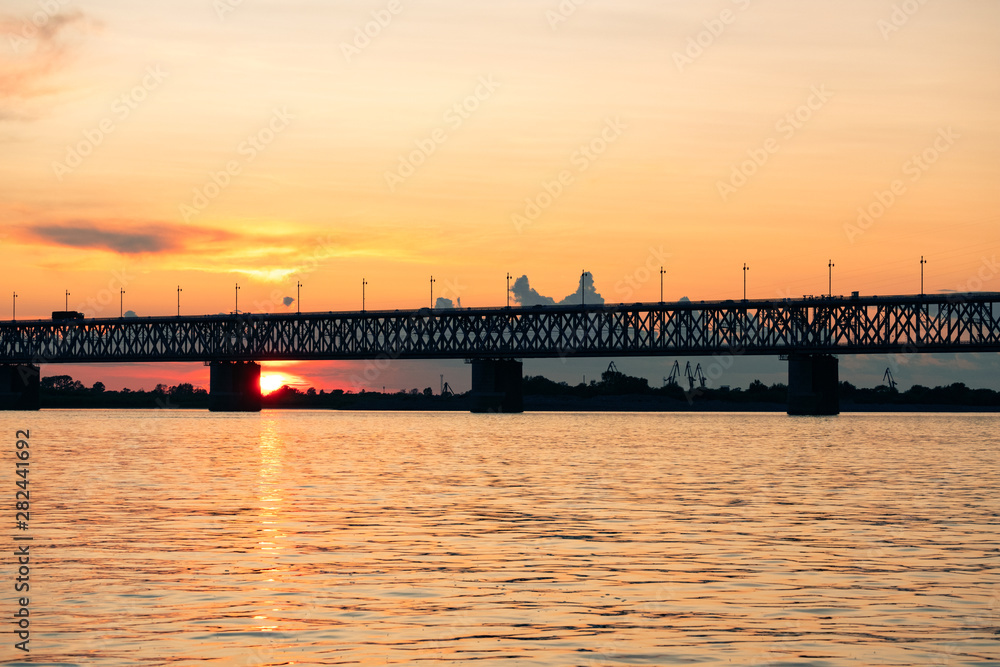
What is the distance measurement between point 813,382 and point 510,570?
163 meters

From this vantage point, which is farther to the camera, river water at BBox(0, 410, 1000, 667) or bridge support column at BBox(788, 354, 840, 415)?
bridge support column at BBox(788, 354, 840, 415)

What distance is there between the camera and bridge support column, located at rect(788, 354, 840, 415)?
18012 centimetres

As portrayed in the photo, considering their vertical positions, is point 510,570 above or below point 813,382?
below

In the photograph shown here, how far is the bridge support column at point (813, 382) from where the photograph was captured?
591 feet

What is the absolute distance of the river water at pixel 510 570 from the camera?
54.2 feet

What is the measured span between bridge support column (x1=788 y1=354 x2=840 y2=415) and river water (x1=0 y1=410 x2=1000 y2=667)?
5273 inches

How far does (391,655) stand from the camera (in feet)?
52.4

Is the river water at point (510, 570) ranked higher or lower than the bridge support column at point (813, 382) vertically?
lower

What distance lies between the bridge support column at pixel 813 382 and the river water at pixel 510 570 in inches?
5273

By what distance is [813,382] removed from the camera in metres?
180

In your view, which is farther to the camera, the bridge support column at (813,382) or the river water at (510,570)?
the bridge support column at (813,382)

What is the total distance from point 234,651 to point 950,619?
983 cm

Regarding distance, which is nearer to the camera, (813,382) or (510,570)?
(510,570)

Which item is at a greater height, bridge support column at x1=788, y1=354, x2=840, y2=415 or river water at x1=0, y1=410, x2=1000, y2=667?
bridge support column at x1=788, y1=354, x2=840, y2=415
